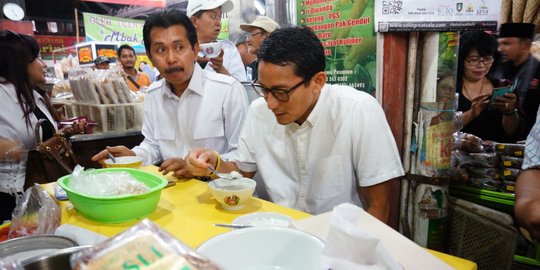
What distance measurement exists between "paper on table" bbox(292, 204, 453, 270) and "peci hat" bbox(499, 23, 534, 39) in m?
2.97

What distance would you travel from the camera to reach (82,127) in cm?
325

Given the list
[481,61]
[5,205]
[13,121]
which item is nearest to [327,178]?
[481,61]

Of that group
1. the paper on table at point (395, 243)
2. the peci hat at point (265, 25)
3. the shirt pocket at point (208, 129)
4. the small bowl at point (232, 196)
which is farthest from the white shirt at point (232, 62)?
the paper on table at point (395, 243)

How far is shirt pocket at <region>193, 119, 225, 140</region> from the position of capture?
8.70ft

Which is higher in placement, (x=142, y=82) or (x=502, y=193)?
(x=142, y=82)

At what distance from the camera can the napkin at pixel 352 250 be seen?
718mm

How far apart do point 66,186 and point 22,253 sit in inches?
18.1

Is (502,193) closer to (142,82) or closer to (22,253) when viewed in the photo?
(22,253)

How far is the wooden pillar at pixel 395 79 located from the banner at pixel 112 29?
7.92m

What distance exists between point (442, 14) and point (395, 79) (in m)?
0.47

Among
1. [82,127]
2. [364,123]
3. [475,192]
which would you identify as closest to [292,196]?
[364,123]

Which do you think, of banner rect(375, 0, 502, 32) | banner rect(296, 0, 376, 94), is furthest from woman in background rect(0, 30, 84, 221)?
banner rect(375, 0, 502, 32)

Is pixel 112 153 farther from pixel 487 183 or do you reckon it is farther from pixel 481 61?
pixel 481 61

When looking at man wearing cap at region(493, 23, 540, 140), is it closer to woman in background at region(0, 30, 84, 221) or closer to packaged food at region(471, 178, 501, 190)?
packaged food at region(471, 178, 501, 190)
